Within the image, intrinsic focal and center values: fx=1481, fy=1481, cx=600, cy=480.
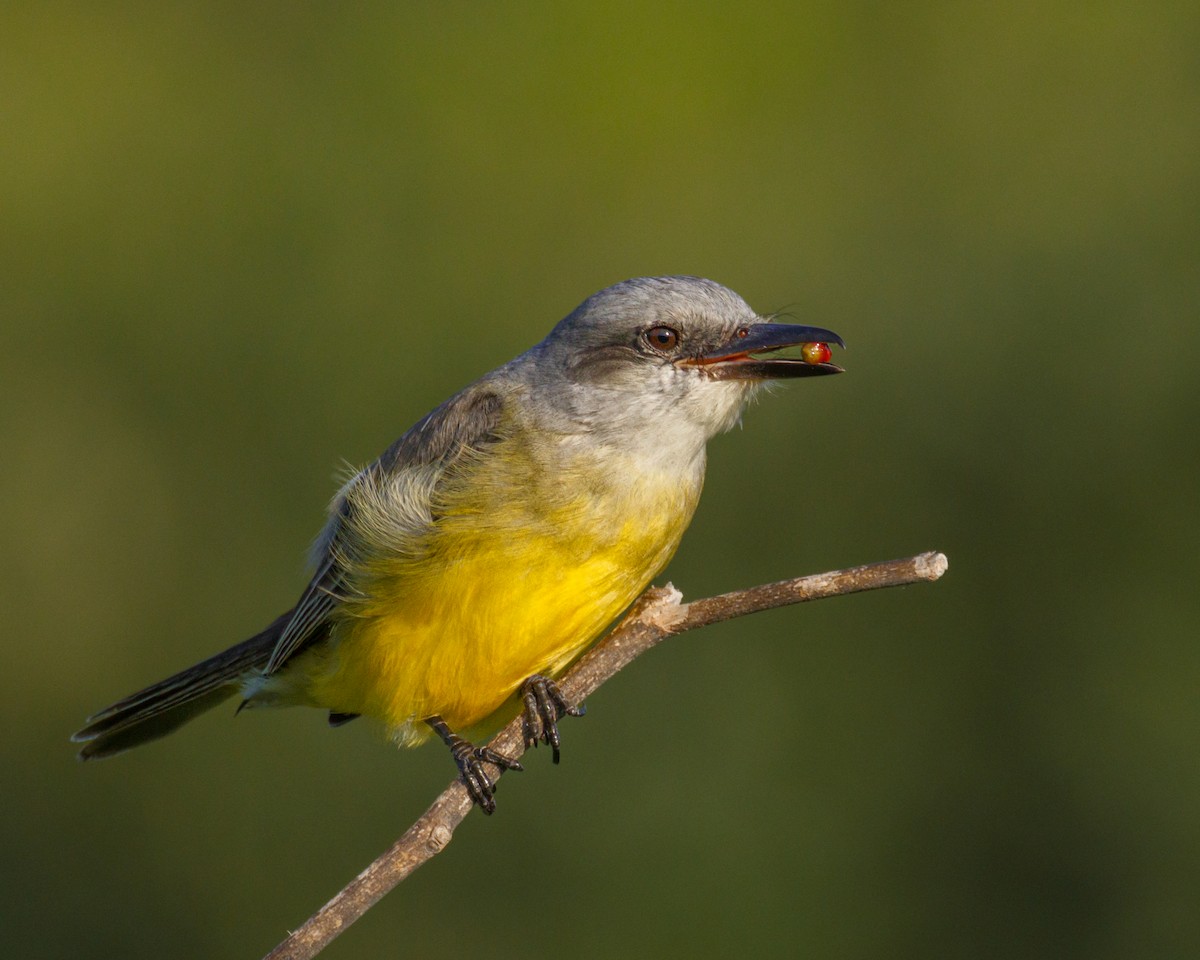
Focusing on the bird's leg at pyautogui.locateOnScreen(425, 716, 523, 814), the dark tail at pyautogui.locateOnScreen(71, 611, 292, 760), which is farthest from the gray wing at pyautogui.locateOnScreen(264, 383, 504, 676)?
the bird's leg at pyautogui.locateOnScreen(425, 716, 523, 814)

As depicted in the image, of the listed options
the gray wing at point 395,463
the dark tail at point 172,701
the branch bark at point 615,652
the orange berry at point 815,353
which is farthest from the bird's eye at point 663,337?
the dark tail at point 172,701

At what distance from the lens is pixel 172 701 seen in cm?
530

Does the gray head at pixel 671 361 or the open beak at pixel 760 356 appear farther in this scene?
the gray head at pixel 671 361

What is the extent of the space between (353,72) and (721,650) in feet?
13.7

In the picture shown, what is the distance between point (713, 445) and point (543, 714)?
2.91 meters

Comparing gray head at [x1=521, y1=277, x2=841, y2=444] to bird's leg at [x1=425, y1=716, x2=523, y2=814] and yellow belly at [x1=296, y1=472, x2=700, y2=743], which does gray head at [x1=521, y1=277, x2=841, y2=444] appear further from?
bird's leg at [x1=425, y1=716, x2=523, y2=814]

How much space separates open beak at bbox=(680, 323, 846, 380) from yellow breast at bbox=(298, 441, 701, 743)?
395 millimetres

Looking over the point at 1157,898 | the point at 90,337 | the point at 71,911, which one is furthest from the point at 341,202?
the point at 1157,898

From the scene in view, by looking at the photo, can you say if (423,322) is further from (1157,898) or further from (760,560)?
(1157,898)

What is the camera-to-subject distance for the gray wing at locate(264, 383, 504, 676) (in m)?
4.85

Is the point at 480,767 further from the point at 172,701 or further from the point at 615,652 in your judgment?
the point at 172,701

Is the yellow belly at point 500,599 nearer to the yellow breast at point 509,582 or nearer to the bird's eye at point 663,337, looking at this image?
the yellow breast at point 509,582

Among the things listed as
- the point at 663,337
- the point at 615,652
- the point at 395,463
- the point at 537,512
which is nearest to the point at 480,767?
the point at 615,652

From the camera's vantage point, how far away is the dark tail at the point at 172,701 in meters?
5.30
